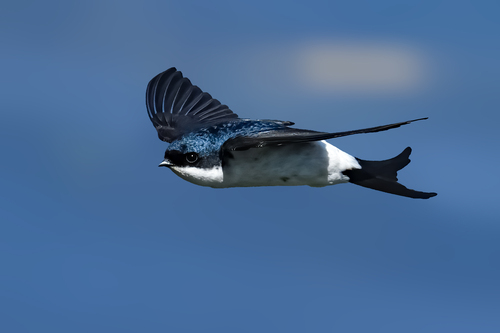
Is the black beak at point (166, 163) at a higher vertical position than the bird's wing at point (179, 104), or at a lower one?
lower

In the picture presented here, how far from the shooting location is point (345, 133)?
13.7ft

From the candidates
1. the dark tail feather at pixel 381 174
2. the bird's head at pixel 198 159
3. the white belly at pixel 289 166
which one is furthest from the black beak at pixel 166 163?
the dark tail feather at pixel 381 174

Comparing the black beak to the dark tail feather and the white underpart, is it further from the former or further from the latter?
the dark tail feather

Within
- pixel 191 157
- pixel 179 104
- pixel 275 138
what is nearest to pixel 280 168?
pixel 275 138

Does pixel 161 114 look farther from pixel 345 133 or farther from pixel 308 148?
pixel 345 133

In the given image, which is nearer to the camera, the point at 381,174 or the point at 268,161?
the point at 268,161

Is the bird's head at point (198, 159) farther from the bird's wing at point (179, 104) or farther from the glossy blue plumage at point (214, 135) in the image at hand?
the bird's wing at point (179, 104)

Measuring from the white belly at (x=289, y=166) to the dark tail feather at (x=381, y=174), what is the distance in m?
0.08

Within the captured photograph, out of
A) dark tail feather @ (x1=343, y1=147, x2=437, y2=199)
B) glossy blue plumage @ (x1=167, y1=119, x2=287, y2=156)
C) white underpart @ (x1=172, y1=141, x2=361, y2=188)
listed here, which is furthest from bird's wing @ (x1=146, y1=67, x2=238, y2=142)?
dark tail feather @ (x1=343, y1=147, x2=437, y2=199)

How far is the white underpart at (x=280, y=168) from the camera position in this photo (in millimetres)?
4785

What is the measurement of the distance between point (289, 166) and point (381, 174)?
72cm

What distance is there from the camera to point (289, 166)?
4.86 m

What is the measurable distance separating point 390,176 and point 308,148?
0.66m

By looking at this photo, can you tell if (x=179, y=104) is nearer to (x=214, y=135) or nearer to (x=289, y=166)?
(x=214, y=135)
